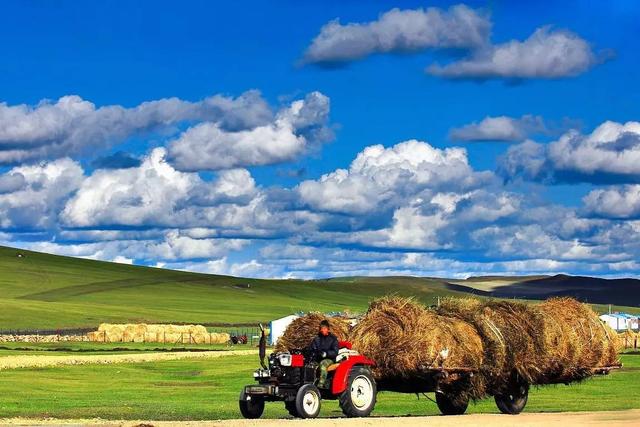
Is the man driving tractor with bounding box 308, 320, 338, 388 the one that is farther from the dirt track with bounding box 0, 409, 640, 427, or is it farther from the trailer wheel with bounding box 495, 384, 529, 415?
the trailer wheel with bounding box 495, 384, 529, 415

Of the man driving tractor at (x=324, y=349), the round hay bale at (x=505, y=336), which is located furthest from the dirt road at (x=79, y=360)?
the round hay bale at (x=505, y=336)

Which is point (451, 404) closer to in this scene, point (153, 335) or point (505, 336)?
point (505, 336)

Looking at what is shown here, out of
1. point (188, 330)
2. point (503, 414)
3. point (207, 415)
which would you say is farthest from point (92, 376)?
point (188, 330)

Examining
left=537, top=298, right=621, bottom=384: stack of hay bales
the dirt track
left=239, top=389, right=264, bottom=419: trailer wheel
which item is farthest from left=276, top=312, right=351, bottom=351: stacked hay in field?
left=537, top=298, right=621, bottom=384: stack of hay bales

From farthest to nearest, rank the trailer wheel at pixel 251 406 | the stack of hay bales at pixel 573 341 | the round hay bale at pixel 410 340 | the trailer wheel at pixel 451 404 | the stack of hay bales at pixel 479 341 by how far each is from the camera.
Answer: the stack of hay bales at pixel 573 341 → the trailer wheel at pixel 451 404 → the trailer wheel at pixel 251 406 → the stack of hay bales at pixel 479 341 → the round hay bale at pixel 410 340

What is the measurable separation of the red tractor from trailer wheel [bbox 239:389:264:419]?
0.22 m

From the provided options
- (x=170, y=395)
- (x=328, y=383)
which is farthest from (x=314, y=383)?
(x=170, y=395)

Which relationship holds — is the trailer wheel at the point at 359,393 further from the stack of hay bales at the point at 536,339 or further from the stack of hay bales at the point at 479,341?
the stack of hay bales at the point at 536,339

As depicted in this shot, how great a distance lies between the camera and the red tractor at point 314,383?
3002cm

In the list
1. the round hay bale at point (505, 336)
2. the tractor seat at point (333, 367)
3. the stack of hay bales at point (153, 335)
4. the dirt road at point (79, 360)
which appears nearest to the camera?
the tractor seat at point (333, 367)

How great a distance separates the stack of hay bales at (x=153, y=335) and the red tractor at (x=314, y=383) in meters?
98.0

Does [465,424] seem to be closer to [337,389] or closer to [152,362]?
[337,389]

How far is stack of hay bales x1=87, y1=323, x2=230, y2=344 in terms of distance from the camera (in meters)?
128

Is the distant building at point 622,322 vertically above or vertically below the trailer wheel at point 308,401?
above
